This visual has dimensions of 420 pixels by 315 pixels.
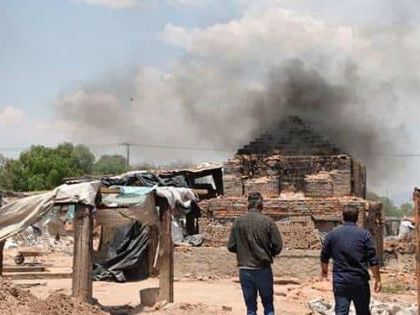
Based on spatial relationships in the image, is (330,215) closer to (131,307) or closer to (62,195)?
(131,307)

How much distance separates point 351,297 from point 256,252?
1207 mm

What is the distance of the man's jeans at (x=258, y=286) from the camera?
324 inches

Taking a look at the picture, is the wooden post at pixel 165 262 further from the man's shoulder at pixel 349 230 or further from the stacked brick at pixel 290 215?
the stacked brick at pixel 290 215

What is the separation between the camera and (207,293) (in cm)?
1636

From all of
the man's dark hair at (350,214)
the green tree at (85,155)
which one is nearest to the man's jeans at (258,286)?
the man's dark hair at (350,214)

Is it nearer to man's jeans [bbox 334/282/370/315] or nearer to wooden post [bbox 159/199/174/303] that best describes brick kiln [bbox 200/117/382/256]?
wooden post [bbox 159/199/174/303]

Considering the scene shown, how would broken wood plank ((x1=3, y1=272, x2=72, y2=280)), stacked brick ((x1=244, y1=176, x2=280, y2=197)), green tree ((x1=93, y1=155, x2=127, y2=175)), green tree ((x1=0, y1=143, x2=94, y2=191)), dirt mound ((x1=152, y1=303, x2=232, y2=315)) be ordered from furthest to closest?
green tree ((x1=93, y1=155, x2=127, y2=175)) → green tree ((x1=0, y1=143, x2=94, y2=191)) → stacked brick ((x1=244, y1=176, x2=280, y2=197)) → broken wood plank ((x1=3, y1=272, x2=72, y2=280)) → dirt mound ((x1=152, y1=303, x2=232, y2=315))

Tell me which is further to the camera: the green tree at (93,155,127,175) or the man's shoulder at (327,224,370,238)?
the green tree at (93,155,127,175)

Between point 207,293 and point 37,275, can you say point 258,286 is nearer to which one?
point 207,293

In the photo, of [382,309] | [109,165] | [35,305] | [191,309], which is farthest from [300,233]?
[109,165]

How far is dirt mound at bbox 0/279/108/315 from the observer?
9.78 m

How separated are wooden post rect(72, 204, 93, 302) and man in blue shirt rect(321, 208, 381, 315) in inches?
203

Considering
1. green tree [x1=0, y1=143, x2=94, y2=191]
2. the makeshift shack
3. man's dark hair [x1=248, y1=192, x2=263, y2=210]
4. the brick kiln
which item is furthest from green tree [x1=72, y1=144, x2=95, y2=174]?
man's dark hair [x1=248, y1=192, x2=263, y2=210]

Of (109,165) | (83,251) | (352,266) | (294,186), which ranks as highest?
(109,165)
